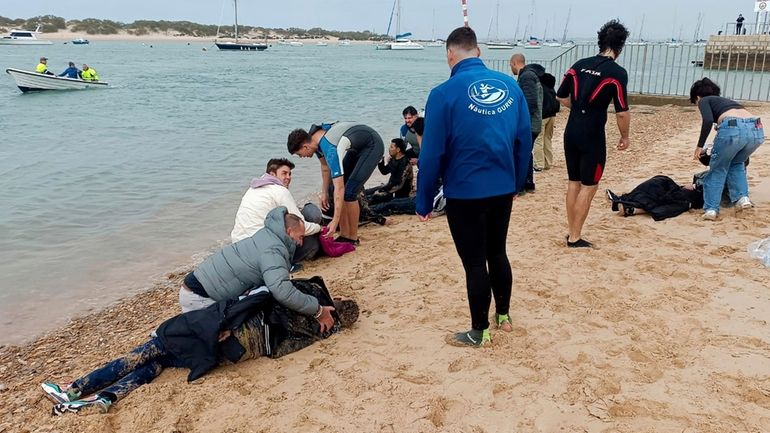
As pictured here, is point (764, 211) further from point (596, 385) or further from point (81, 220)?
point (81, 220)

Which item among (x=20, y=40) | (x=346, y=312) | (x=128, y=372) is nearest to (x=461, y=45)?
(x=346, y=312)

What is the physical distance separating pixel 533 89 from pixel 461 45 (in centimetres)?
482

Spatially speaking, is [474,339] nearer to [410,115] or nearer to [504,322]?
[504,322]

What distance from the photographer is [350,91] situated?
29578mm

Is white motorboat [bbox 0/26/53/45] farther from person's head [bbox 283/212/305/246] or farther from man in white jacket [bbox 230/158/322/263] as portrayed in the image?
person's head [bbox 283/212/305/246]

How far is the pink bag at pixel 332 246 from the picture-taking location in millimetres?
6000

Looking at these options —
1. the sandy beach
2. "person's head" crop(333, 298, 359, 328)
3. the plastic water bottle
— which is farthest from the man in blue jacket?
the plastic water bottle

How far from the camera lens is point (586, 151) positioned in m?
4.96

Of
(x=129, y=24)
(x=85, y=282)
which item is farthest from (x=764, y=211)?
(x=129, y=24)

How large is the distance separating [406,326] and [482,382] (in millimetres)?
935

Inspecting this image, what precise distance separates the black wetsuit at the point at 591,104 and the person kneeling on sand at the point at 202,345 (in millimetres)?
2712

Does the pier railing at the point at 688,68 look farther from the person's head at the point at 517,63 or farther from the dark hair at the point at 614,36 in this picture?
the dark hair at the point at 614,36

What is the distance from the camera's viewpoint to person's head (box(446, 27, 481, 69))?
10.7 ft

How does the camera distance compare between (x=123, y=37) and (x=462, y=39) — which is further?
(x=123, y=37)
